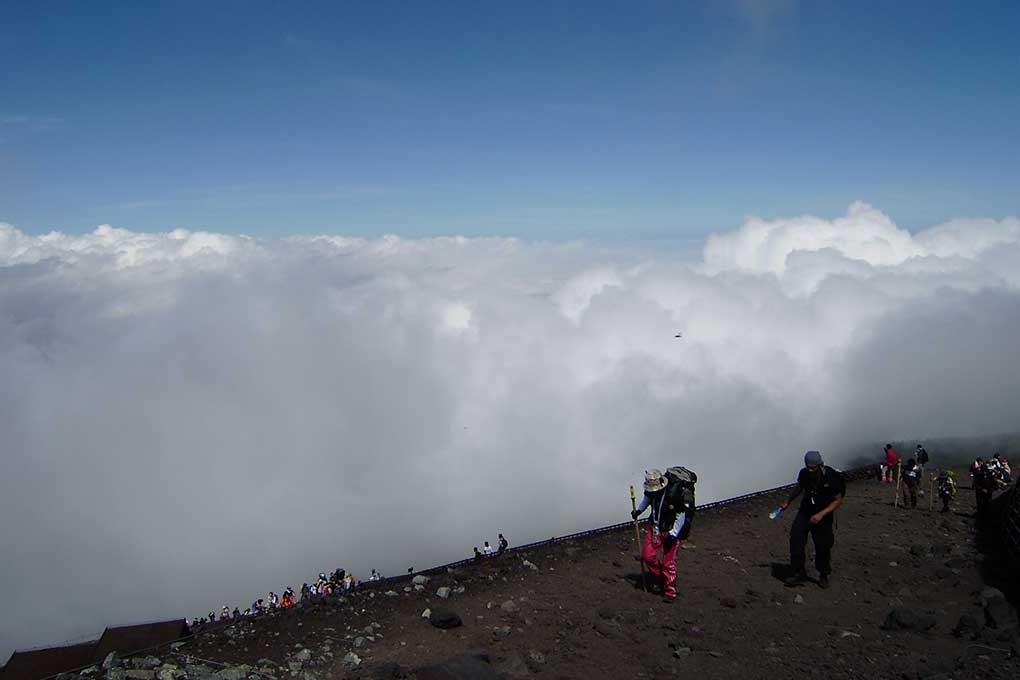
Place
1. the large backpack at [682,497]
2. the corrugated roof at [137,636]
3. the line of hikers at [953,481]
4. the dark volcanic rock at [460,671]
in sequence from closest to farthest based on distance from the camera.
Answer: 1. the dark volcanic rock at [460,671]
2. the corrugated roof at [137,636]
3. the large backpack at [682,497]
4. the line of hikers at [953,481]

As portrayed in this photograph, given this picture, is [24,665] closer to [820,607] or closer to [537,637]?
[537,637]

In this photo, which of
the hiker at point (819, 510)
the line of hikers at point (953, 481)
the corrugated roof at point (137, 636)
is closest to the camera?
the corrugated roof at point (137, 636)

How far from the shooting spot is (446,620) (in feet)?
33.5

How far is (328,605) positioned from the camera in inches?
454

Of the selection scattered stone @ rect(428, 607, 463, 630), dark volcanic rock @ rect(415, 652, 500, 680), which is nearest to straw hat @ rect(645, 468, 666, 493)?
scattered stone @ rect(428, 607, 463, 630)

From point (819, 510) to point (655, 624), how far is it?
3.50 metres

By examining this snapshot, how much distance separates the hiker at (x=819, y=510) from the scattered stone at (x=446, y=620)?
5.66 m

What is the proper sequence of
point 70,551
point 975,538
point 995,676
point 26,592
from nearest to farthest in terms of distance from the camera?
point 995,676
point 975,538
point 26,592
point 70,551

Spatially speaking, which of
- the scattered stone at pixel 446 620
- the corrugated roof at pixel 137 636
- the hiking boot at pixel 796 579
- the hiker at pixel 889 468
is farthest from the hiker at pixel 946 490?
the corrugated roof at pixel 137 636

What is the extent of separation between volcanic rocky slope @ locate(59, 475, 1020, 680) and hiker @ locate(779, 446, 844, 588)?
451 millimetres

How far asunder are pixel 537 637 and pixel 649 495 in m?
2.97

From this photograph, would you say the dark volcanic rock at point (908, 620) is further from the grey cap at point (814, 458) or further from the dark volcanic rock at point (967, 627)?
the grey cap at point (814, 458)

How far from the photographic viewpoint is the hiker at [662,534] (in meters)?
10.5

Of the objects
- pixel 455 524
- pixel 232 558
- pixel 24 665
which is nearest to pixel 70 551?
pixel 232 558
